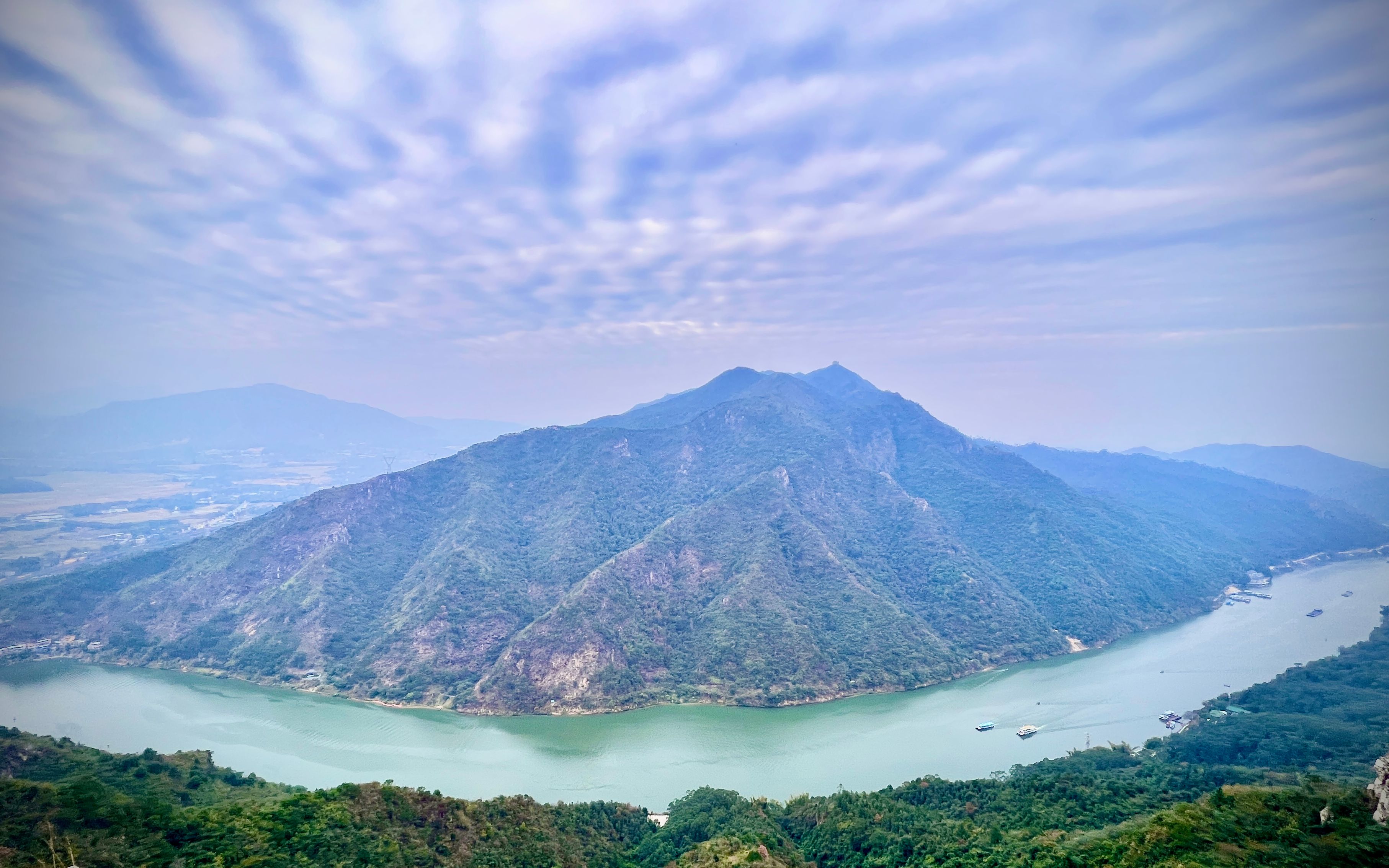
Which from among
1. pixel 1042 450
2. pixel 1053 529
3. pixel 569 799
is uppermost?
pixel 1042 450

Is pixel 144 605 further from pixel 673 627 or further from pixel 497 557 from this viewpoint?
pixel 673 627

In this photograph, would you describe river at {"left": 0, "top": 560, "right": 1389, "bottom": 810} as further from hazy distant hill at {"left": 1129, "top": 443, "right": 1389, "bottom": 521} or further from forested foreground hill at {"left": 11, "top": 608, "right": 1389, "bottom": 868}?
hazy distant hill at {"left": 1129, "top": 443, "right": 1389, "bottom": 521}

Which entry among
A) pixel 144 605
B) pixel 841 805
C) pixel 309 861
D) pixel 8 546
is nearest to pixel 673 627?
pixel 841 805

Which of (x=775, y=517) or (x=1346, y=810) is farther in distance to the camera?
(x=775, y=517)

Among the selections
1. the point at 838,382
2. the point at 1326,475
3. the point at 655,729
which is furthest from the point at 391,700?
the point at 1326,475

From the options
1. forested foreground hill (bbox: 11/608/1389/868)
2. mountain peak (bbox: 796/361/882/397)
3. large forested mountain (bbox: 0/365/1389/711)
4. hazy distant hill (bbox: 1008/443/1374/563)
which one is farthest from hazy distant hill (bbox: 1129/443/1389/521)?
forested foreground hill (bbox: 11/608/1389/868)

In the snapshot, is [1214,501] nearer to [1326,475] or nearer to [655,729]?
[1326,475]
